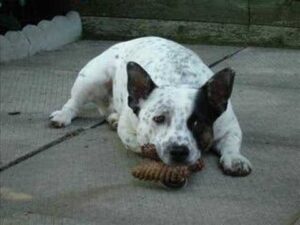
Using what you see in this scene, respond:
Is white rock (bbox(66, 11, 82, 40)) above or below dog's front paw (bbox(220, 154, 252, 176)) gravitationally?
below

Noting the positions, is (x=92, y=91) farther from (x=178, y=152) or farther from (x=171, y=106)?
(x=178, y=152)

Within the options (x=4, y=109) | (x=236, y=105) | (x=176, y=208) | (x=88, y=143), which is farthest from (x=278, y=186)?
(x=4, y=109)

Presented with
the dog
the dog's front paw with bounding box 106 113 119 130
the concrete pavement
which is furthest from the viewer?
the dog's front paw with bounding box 106 113 119 130

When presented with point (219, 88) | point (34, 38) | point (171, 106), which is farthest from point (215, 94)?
point (34, 38)

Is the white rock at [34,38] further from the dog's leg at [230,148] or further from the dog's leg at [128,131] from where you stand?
the dog's leg at [230,148]

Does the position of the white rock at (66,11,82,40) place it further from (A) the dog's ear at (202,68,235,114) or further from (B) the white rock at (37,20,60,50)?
(A) the dog's ear at (202,68,235,114)

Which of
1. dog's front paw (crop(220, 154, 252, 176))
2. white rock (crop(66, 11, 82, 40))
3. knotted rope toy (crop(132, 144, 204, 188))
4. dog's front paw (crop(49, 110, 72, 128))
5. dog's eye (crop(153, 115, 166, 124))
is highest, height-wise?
dog's eye (crop(153, 115, 166, 124))

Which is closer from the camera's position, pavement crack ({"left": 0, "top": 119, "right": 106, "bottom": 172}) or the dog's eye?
the dog's eye

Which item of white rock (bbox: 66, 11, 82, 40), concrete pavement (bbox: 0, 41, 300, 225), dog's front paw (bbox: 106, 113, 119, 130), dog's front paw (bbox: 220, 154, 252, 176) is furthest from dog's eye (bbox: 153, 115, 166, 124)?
white rock (bbox: 66, 11, 82, 40)
